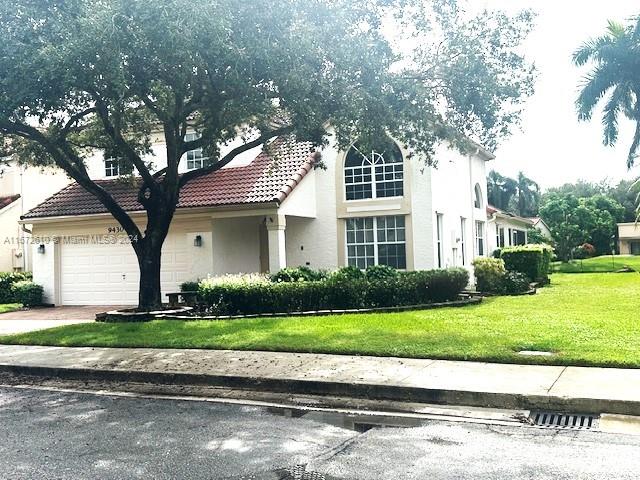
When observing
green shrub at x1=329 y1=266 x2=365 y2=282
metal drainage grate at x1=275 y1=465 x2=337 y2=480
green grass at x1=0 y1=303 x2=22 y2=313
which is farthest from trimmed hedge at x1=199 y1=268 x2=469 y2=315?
metal drainage grate at x1=275 y1=465 x2=337 y2=480

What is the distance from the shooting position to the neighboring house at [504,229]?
2967cm

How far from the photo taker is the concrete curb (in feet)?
22.7

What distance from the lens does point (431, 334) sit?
11.5m

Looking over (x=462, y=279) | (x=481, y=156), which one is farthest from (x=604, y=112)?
(x=462, y=279)

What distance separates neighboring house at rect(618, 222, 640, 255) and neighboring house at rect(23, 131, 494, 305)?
151ft

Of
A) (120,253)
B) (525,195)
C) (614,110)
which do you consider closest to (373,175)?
(120,253)

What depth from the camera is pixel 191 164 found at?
22172 mm

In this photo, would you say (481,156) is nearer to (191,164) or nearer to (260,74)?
(191,164)

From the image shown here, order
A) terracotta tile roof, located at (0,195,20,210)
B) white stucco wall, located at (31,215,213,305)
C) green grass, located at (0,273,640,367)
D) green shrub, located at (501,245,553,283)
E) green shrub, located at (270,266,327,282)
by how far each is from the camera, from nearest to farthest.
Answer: green grass, located at (0,273,640,367) → green shrub, located at (270,266,327,282) → white stucco wall, located at (31,215,213,305) → green shrub, located at (501,245,553,283) → terracotta tile roof, located at (0,195,20,210)

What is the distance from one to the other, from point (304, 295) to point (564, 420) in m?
9.43

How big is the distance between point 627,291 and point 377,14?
504 inches

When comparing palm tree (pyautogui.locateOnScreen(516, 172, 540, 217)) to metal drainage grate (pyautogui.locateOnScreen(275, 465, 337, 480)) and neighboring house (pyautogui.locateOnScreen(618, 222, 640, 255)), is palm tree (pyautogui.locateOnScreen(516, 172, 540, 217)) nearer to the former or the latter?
neighboring house (pyautogui.locateOnScreen(618, 222, 640, 255))

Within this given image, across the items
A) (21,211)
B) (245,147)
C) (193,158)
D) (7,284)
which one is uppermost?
(193,158)

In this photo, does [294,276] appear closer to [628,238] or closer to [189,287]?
[189,287]
